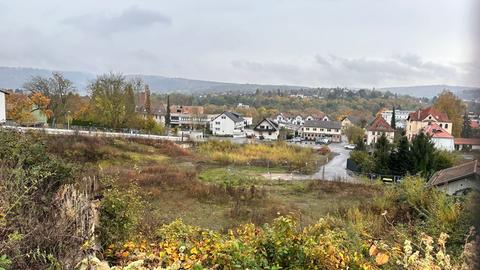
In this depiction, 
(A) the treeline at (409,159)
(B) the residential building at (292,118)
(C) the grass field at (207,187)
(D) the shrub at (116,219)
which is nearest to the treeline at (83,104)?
(C) the grass field at (207,187)

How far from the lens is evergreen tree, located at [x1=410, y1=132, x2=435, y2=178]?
17016 mm

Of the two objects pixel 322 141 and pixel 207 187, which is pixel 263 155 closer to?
pixel 207 187

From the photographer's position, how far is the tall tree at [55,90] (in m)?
28.7

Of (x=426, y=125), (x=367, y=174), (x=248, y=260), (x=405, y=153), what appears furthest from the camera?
(x=426, y=125)

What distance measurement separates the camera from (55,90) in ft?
96.4

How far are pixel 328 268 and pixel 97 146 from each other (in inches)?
709

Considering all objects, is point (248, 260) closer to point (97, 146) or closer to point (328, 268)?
point (328, 268)

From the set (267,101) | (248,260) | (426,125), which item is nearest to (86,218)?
(248,260)

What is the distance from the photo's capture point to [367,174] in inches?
748

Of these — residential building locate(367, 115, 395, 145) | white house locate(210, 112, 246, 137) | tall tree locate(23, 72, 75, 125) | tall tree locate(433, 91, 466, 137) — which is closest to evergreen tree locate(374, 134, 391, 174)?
residential building locate(367, 115, 395, 145)

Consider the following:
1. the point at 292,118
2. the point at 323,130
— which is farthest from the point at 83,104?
the point at 292,118

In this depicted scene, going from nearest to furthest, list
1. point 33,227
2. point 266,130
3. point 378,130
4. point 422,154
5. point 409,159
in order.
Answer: point 33,227 → point 422,154 → point 409,159 → point 378,130 → point 266,130

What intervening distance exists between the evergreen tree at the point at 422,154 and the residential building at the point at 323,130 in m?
24.6

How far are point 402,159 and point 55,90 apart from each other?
81.4ft
